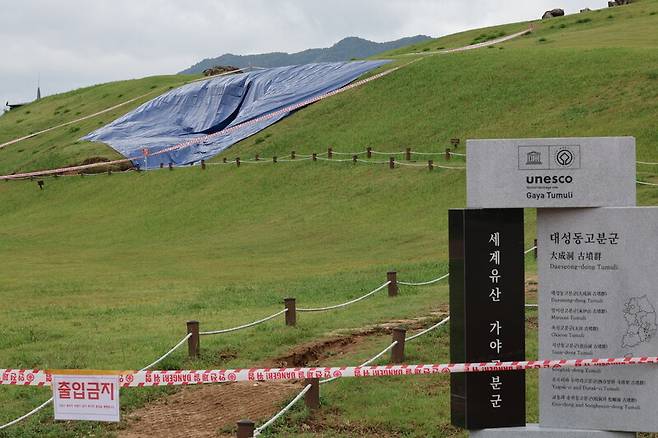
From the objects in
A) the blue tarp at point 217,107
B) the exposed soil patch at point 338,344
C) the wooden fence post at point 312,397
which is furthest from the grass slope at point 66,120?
the wooden fence post at point 312,397

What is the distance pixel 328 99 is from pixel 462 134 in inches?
566

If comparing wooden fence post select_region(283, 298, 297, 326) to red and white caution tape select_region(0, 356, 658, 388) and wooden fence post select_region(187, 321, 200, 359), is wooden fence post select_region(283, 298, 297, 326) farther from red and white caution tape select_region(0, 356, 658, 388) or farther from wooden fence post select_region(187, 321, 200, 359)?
red and white caution tape select_region(0, 356, 658, 388)

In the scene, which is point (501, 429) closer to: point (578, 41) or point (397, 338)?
point (397, 338)

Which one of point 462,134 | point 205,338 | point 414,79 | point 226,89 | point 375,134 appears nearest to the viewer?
point 205,338

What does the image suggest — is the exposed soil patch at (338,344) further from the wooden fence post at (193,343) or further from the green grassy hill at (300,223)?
the wooden fence post at (193,343)

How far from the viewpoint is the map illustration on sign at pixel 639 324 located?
10727 millimetres

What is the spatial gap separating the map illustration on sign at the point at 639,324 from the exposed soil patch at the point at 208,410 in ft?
14.8

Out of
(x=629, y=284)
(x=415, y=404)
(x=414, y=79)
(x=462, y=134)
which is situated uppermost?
(x=414, y=79)

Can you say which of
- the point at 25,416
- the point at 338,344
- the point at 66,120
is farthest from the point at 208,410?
the point at 66,120

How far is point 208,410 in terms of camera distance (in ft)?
43.2

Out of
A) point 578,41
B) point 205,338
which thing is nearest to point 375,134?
point 578,41

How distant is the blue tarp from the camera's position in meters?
59.3

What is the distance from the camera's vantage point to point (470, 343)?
1091cm

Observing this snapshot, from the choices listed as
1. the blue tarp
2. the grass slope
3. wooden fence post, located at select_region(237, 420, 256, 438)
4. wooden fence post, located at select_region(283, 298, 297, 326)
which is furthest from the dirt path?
the grass slope
